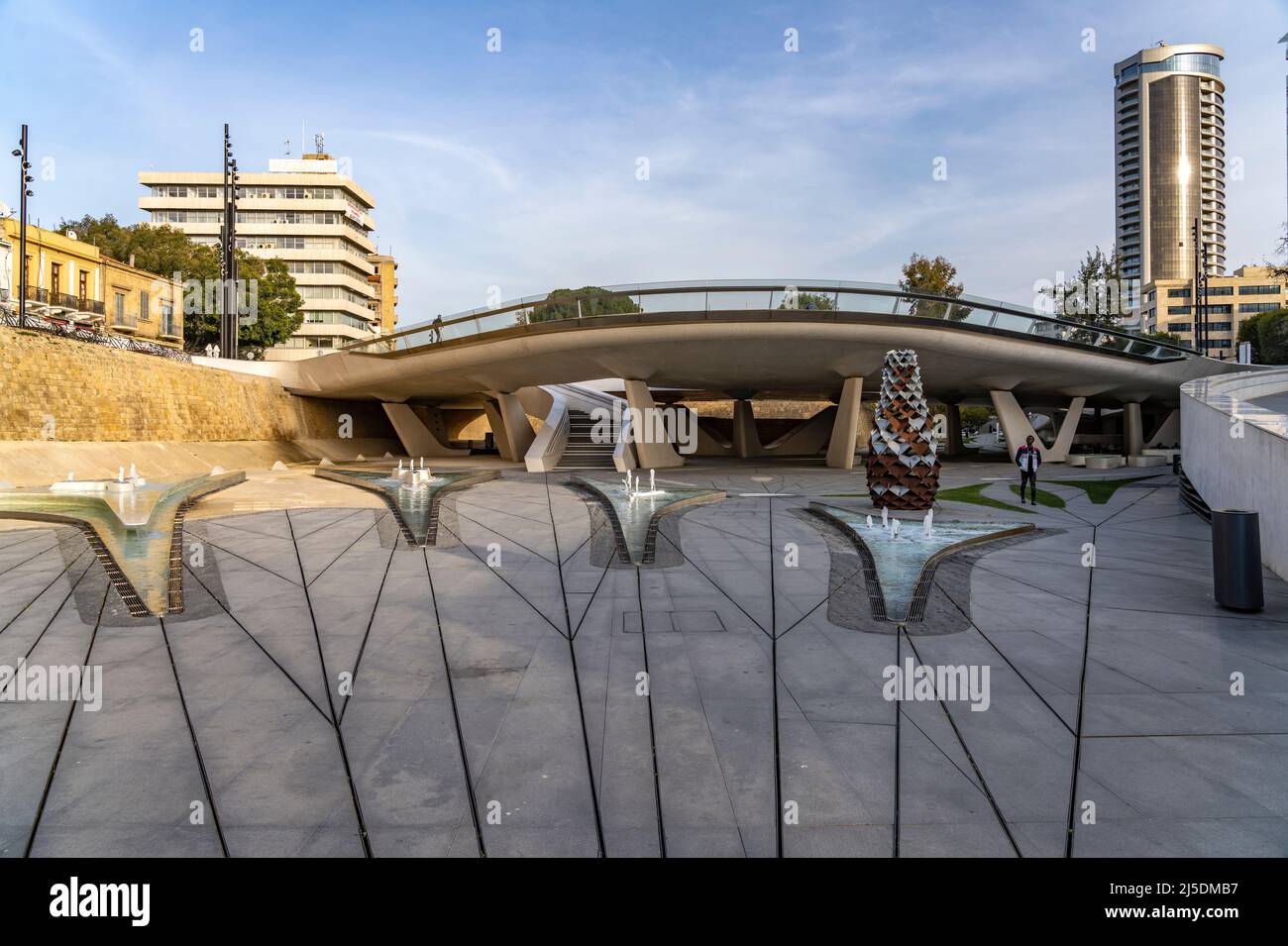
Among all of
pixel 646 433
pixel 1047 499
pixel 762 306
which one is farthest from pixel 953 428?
pixel 1047 499

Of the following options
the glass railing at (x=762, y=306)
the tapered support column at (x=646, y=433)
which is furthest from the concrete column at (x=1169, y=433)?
the tapered support column at (x=646, y=433)

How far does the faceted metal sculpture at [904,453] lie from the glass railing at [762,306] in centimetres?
830

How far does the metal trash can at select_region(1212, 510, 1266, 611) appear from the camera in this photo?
7203 mm

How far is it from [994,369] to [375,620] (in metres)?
26.8

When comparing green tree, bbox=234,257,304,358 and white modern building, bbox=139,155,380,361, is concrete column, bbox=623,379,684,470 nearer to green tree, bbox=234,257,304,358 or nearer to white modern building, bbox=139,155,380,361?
green tree, bbox=234,257,304,358

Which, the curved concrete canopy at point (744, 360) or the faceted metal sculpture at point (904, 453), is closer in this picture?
the faceted metal sculpture at point (904, 453)

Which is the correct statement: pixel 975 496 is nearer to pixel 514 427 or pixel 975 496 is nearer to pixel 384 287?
pixel 514 427

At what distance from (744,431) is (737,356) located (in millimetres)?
15375

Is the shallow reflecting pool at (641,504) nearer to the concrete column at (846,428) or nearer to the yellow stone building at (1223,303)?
the concrete column at (846,428)

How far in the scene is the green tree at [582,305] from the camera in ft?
74.7

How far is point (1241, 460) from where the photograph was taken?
34.0 ft

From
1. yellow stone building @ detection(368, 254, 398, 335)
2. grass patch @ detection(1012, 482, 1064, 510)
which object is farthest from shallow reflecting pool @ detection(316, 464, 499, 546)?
yellow stone building @ detection(368, 254, 398, 335)

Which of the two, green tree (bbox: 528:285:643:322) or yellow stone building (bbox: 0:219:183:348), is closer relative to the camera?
green tree (bbox: 528:285:643:322)

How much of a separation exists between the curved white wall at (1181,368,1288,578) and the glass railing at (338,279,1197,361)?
7.85m
